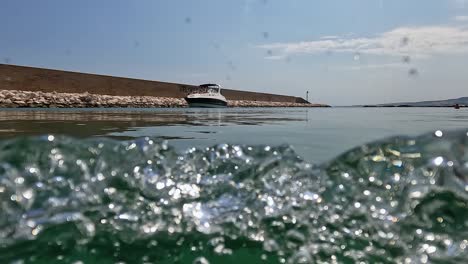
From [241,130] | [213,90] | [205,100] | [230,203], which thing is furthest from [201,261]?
[213,90]

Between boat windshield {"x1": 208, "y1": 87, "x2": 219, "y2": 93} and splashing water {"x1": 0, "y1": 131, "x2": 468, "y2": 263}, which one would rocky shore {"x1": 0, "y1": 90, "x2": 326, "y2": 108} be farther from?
splashing water {"x1": 0, "y1": 131, "x2": 468, "y2": 263}

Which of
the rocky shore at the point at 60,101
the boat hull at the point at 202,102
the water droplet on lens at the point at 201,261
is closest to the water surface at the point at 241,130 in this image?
the water droplet on lens at the point at 201,261

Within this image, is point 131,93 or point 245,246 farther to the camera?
point 131,93

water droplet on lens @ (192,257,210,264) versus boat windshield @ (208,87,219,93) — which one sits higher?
boat windshield @ (208,87,219,93)

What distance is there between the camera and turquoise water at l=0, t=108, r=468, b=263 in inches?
98.2

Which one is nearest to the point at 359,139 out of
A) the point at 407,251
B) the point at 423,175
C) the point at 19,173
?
the point at 423,175

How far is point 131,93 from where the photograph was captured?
179ft

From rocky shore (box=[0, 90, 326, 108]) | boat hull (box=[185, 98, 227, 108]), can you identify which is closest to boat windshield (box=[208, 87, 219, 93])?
boat hull (box=[185, 98, 227, 108])

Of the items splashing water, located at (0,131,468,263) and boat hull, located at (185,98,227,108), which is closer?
splashing water, located at (0,131,468,263)

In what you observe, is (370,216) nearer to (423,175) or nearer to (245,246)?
(423,175)

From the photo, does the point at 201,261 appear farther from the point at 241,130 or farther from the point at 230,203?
the point at 241,130

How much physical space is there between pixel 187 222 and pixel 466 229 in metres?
2.02

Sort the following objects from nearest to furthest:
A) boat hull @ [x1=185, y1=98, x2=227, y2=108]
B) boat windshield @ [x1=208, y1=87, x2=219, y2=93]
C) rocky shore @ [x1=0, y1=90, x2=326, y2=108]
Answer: rocky shore @ [x1=0, y1=90, x2=326, y2=108] < boat hull @ [x1=185, y1=98, x2=227, y2=108] < boat windshield @ [x1=208, y1=87, x2=219, y2=93]

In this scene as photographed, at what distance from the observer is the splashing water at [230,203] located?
2.49 m
